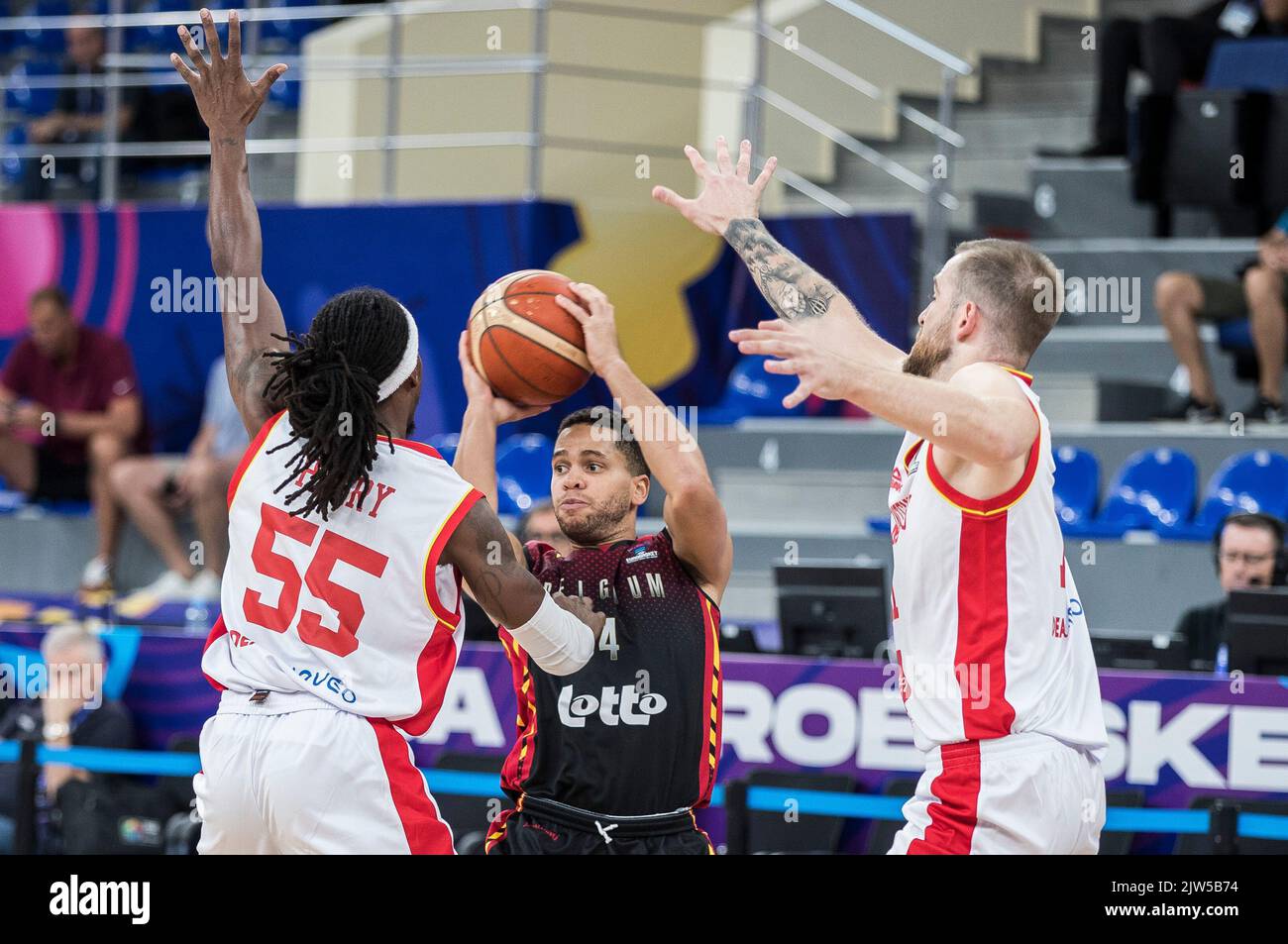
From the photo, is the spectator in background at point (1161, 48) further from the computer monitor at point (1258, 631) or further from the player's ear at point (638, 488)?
→ the player's ear at point (638, 488)

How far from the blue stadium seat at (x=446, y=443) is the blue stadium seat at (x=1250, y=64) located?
524cm

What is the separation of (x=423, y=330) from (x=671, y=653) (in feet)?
22.8

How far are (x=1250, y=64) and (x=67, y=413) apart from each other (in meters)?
7.85

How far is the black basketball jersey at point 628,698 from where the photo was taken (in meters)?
4.48

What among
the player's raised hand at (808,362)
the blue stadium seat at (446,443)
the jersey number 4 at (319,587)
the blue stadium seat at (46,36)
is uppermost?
the blue stadium seat at (46,36)

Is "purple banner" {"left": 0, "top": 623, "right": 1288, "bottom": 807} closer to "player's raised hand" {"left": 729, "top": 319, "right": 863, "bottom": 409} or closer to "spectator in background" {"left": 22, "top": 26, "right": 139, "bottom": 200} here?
"player's raised hand" {"left": 729, "top": 319, "right": 863, "bottom": 409}

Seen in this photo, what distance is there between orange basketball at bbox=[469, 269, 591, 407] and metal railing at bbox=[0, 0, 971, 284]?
5605 mm

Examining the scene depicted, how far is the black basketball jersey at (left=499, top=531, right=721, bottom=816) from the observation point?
4.48 meters

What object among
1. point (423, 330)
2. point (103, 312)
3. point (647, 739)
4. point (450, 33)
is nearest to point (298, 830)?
point (647, 739)

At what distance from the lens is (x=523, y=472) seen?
10305 millimetres

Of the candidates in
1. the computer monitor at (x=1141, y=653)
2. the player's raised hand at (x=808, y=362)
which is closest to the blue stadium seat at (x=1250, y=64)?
the computer monitor at (x=1141, y=653)

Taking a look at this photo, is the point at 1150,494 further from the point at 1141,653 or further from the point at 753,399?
the point at 753,399

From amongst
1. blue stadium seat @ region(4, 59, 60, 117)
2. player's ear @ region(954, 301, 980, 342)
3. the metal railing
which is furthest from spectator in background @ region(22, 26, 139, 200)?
player's ear @ region(954, 301, 980, 342)
